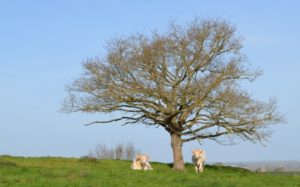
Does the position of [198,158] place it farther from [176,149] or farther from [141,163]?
[141,163]

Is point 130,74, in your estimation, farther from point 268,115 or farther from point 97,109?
point 268,115

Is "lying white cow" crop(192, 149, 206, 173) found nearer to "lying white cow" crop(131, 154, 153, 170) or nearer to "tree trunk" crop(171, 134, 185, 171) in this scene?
"tree trunk" crop(171, 134, 185, 171)

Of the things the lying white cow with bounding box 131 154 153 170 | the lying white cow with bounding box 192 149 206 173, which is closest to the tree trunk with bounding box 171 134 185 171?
the lying white cow with bounding box 192 149 206 173

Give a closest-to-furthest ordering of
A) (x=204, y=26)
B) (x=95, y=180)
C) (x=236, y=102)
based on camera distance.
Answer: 1. (x=95, y=180)
2. (x=236, y=102)
3. (x=204, y=26)

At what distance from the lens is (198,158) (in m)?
32.2

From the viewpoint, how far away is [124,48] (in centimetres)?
3422

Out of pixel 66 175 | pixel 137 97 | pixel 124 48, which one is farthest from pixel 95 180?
pixel 124 48

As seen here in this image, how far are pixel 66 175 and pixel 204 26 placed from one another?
1571 cm

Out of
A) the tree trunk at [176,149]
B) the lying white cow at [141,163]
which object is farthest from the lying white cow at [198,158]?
the lying white cow at [141,163]

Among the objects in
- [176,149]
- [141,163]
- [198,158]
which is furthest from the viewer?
[176,149]

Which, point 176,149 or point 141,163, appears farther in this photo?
point 176,149

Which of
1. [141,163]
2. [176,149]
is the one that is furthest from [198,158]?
[141,163]

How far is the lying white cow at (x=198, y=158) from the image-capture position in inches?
1271

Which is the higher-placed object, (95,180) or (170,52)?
(170,52)
